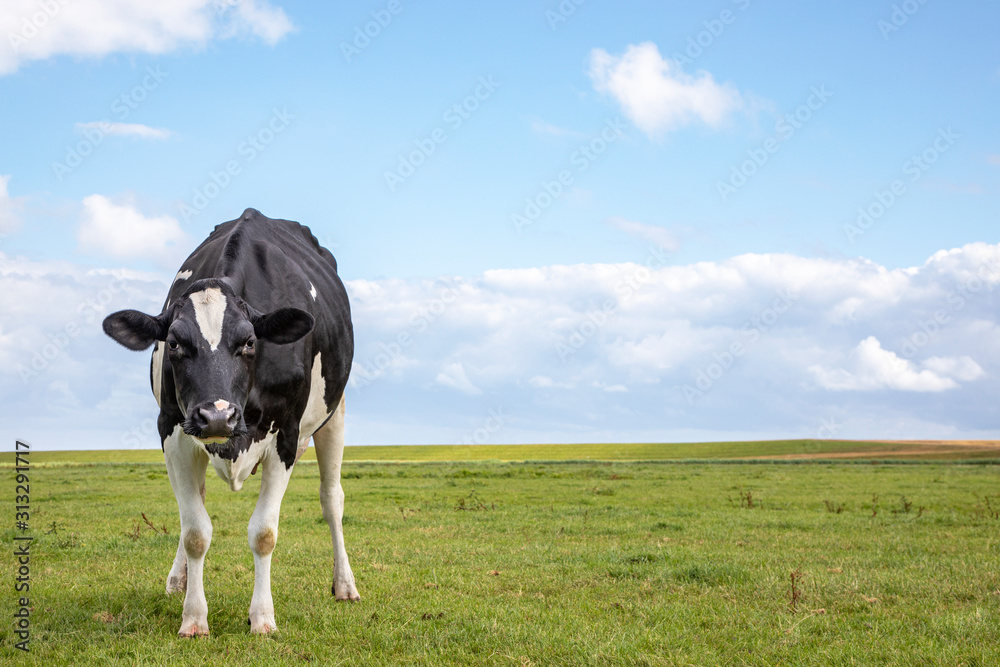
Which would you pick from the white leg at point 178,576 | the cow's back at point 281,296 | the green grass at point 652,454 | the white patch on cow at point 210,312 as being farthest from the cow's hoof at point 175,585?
the green grass at point 652,454

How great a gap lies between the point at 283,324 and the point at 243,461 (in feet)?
3.82

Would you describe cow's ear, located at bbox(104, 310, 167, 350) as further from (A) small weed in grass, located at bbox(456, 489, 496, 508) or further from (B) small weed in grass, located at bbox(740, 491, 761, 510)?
(B) small weed in grass, located at bbox(740, 491, 761, 510)

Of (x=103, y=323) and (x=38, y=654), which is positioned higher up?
(x=103, y=323)

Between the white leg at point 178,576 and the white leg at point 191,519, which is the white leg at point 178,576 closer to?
the white leg at point 178,576

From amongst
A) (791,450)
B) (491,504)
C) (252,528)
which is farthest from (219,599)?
(791,450)

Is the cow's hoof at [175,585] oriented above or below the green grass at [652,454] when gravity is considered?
above

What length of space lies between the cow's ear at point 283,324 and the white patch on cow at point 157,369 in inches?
41.7

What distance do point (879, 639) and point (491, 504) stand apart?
12.7m

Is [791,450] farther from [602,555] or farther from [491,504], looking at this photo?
[602,555]

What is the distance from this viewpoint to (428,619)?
22.9 feet

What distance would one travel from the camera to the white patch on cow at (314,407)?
755 cm

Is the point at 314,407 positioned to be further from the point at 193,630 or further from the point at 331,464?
the point at 193,630

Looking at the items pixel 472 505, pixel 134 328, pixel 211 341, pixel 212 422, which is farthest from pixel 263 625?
pixel 472 505

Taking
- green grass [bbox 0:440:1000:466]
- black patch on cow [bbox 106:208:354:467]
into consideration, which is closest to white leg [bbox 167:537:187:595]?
black patch on cow [bbox 106:208:354:467]
